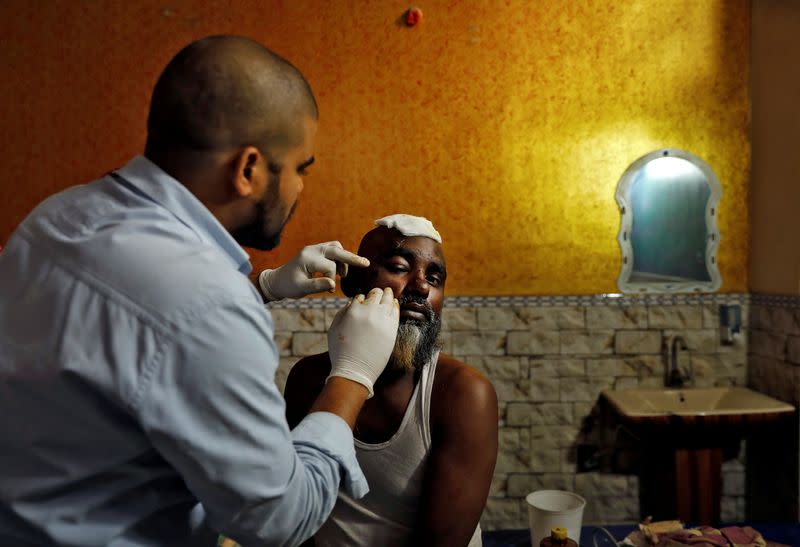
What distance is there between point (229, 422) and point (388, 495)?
1.12 metres

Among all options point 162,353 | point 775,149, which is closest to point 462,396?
point 162,353

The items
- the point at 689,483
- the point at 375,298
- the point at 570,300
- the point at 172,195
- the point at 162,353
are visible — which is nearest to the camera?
the point at 162,353

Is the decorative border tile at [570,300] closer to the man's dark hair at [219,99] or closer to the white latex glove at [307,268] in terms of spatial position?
the white latex glove at [307,268]

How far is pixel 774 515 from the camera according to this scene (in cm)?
424

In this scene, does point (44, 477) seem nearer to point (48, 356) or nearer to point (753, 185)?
point (48, 356)

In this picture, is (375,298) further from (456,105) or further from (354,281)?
(456,105)

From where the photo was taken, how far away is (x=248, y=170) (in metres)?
1.21

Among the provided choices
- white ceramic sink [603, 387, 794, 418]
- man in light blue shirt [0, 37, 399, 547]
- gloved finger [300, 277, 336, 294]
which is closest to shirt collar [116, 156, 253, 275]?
man in light blue shirt [0, 37, 399, 547]

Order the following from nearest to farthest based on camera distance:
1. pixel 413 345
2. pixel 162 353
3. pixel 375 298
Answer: pixel 162 353 < pixel 375 298 < pixel 413 345

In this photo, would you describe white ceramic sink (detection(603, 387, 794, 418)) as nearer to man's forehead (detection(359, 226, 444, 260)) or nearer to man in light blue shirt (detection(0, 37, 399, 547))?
man's forehead (detection(359, 226, 444, 260))

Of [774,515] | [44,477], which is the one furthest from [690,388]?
[44,477]

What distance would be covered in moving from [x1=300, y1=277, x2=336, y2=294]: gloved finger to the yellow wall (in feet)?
10.8

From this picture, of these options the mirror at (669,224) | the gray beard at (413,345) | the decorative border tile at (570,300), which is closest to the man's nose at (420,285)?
the gray beard at (413,345)

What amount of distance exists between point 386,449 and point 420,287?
1.86 ft
